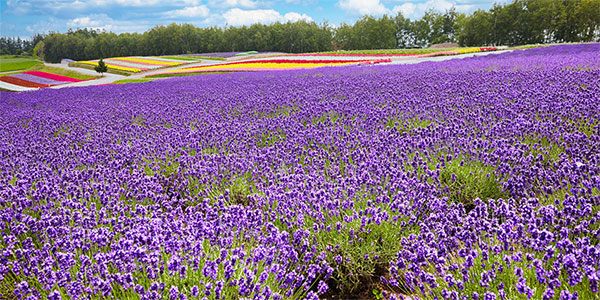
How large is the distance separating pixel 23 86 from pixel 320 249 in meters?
32.9

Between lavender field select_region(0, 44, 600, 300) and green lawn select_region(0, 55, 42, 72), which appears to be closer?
lavender field select_region(0, 44, 600, 300)

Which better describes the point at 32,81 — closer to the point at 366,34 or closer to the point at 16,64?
the point at 16,64

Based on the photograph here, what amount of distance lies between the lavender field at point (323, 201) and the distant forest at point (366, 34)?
160ft

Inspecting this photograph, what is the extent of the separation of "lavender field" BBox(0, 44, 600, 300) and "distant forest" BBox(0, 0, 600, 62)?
160 feet

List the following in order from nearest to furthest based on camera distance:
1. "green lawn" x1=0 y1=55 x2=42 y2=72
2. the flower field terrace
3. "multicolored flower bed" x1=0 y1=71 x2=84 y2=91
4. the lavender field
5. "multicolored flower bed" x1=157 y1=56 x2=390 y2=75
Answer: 1. the lavender field
2. "multicolored flower bed" x1=157 y1=56 x2=390 y2=75
3. the flower field terrace
4. "multicolored flower bed" x1=0 y1=71 x2=84 y2=91
5. "green lawn" x1=0 y1=55 x2=42 y2=72

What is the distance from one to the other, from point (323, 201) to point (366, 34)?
59956mm

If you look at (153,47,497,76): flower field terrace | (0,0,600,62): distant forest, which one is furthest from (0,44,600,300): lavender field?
(0,0,600,62): distant forest

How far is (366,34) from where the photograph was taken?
5903 cm

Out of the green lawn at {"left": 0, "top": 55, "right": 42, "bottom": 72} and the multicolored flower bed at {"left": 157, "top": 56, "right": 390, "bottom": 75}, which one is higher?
the green lawn at {"left": 0, "top": 55, "right": 42, "bottom": 72}

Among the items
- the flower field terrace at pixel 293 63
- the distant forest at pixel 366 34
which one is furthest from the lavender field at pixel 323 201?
the distant forest at pixel 366 34

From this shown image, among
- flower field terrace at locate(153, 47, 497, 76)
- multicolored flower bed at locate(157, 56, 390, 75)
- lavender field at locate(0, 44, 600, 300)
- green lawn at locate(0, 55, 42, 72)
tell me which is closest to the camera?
lavender field at locate(0, 44, 600, 300)

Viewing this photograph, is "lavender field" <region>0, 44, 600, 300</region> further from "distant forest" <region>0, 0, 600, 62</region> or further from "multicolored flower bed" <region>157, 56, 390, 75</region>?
"distant forest" <region>0, 0, 600, 62</region>

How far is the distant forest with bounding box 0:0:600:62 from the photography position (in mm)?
45906

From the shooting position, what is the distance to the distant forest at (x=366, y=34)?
45.9 meters
